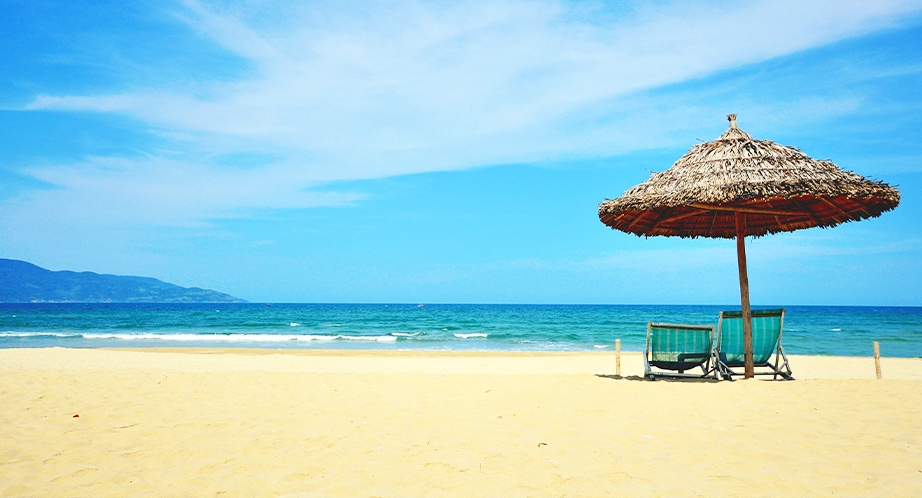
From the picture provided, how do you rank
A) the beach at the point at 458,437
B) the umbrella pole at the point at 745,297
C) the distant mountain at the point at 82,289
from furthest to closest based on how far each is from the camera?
the distant mountain at the point at 82,289 → the umbrella pole at the point at 745,297 → the beach at the point at 458,437

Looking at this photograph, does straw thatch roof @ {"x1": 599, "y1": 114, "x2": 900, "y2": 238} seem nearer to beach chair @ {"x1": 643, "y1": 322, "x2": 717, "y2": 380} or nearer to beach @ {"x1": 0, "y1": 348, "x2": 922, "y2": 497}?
beach chair @ {"x1": 643, "y1": 322, "x2": 717, "y2": 380}

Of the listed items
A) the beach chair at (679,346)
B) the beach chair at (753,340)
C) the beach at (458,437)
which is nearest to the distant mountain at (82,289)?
the beach at (458,437)

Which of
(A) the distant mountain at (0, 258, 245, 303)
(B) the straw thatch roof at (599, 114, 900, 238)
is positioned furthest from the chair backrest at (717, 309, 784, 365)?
(A) the distant mountain at (0, 258, 245, 303)

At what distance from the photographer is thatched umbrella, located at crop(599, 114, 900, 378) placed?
655 centimetres

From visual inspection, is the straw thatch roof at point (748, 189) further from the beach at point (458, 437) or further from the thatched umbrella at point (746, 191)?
the beach at point (458, 437)

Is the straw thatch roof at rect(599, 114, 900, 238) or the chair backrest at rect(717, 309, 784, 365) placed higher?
the straw thatch roof at rect(599, 114, 900, 238)

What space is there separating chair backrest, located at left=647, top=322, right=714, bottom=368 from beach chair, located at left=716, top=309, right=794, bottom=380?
22 cm

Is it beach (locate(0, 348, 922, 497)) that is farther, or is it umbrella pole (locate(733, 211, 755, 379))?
umbrella pole (locate(733, 211, 755, 379))

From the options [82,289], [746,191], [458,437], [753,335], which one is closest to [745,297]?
[753,335]

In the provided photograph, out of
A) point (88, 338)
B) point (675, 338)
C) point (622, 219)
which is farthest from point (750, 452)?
point (88, 338)

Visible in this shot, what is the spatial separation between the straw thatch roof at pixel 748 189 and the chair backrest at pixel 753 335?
4.44 feet

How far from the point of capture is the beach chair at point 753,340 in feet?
24.4

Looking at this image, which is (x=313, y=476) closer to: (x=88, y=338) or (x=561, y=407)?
(x=561, y=407)

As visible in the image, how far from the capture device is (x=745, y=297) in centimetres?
Result: 752
